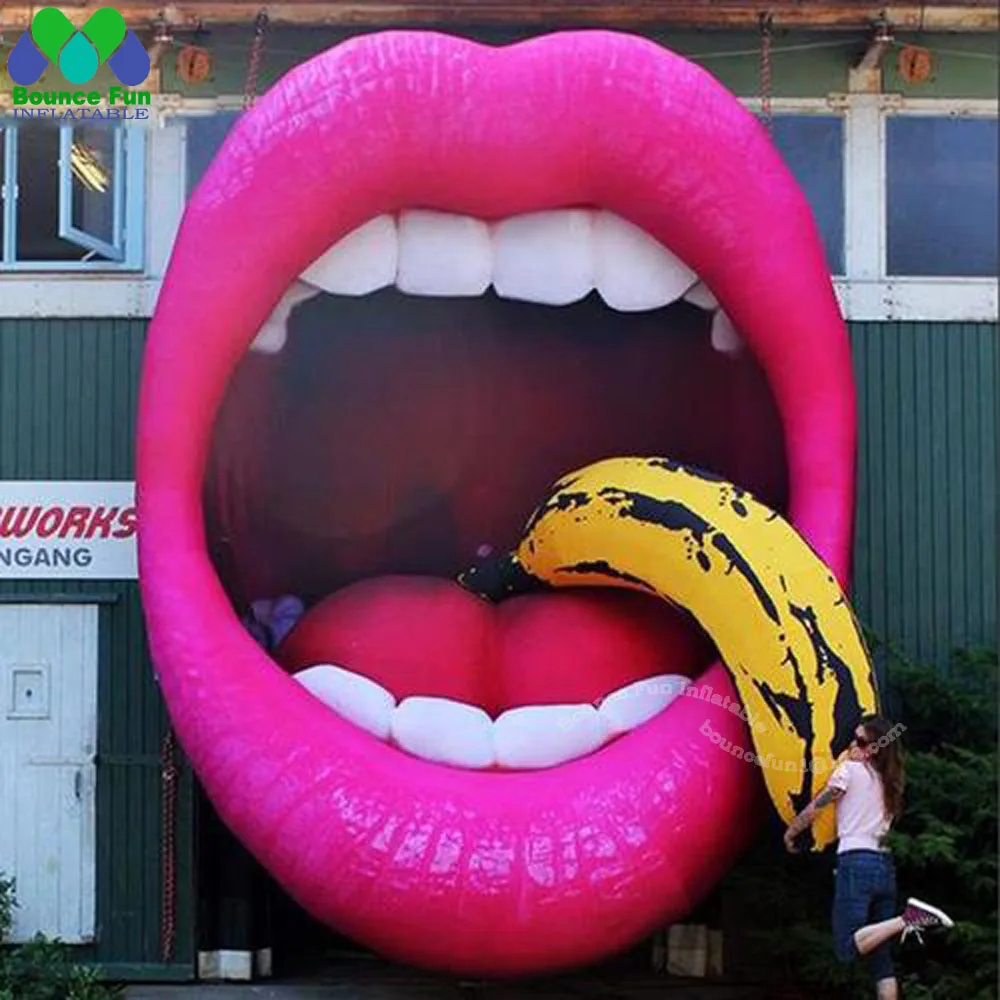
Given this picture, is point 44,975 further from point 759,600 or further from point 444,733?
point 759,600

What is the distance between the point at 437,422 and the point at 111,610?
1.42 meters

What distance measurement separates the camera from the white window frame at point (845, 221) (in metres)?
5.80

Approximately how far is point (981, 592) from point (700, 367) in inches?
59.5

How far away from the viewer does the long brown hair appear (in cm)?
425

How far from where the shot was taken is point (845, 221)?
19.1 feet

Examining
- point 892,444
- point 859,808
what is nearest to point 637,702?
point 859,808

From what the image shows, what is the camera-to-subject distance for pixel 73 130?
5.81m

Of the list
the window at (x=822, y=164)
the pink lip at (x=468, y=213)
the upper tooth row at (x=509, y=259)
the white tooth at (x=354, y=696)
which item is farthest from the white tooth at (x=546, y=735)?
the window at (x=822, y=164)

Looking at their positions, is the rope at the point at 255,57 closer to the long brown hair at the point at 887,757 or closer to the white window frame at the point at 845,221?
the white window frame at the point at 845,221

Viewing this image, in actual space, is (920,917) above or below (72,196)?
below

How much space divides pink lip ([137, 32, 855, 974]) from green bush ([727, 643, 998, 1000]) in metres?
0.80

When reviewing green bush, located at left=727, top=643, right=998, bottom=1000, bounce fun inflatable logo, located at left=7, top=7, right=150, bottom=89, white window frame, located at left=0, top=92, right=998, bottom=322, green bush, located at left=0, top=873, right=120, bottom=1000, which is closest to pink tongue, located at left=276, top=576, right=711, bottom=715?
green bush, located at left=727, top=643, right=998, bottom=1000

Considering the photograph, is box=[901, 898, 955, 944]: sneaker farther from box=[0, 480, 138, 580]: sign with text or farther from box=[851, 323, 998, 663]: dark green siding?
box=[0, 480, 138, 580]: sign with text

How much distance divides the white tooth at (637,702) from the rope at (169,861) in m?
1.88
